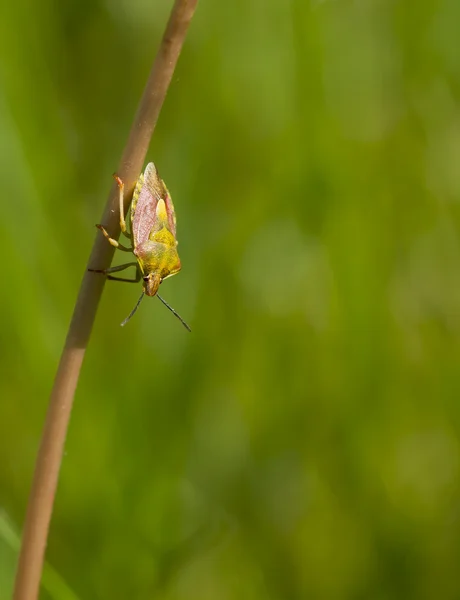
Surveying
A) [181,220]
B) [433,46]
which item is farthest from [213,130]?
[433,46]

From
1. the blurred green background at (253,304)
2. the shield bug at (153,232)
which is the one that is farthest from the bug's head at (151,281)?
the blurred green background at (253,304)

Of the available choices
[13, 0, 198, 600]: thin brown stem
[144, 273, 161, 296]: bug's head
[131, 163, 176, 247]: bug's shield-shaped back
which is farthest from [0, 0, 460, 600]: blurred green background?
[13, 0, 198, 600]: thin brown stem

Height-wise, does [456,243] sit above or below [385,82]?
below

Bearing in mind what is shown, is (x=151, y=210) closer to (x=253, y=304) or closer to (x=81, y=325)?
(x=81, y=325)

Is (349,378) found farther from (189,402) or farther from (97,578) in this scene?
(97,578)

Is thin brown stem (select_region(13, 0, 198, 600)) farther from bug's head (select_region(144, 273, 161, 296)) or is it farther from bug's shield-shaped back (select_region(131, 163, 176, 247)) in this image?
bug's head (select_region(144, 273, 161, 296))
